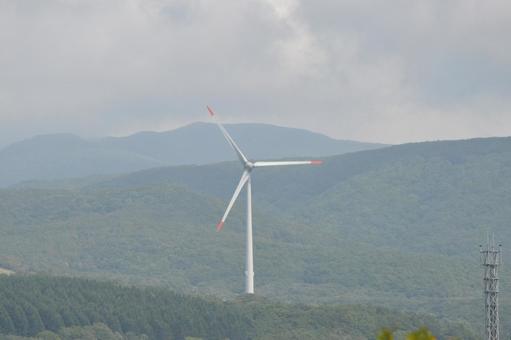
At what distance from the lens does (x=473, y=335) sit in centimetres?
17300

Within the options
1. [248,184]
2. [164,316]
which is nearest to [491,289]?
[248,184]

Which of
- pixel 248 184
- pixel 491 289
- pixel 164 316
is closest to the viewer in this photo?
pixel 491 289

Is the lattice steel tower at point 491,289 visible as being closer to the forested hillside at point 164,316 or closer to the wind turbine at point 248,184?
the wind turbine at point 248,184

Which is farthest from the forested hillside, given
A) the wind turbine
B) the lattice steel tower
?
the lattice steel tower

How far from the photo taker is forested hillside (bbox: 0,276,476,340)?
164 m

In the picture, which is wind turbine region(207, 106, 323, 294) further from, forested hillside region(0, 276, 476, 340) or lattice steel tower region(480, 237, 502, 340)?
lattice steel tower region(480, 237, 502, 340)

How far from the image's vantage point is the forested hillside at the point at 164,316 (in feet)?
537

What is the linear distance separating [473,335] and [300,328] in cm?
2140

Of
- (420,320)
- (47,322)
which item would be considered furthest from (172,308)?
(420,320)

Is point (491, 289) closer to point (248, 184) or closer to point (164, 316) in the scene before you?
point (248, 184)

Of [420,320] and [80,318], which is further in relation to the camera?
[420,320]

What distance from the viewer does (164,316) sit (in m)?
174

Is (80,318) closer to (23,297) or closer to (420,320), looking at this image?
Result: (23,297)

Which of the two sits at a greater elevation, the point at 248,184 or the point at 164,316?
the point at 248,184
